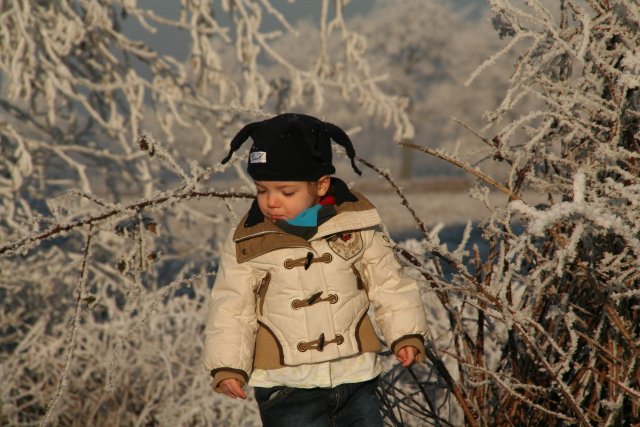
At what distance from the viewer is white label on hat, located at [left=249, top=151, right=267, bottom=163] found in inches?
72.7

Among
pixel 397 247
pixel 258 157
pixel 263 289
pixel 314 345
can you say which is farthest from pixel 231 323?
pixel 397 247

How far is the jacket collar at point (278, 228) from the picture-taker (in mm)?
1900

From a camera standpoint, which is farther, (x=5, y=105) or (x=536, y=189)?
(x=5, y=105)

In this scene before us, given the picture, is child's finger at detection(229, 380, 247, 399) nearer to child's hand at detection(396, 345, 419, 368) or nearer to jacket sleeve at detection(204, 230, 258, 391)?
jacket sleeve at detection(204, 230, 258, 391)

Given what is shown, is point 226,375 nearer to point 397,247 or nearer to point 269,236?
point 269,236

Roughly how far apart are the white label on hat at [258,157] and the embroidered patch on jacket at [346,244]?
348 mm

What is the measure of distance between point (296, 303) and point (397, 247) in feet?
1.57

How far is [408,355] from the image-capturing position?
6.32 ft

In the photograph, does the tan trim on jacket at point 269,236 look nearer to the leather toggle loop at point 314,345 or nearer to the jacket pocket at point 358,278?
the jacket pocket at point 358,278

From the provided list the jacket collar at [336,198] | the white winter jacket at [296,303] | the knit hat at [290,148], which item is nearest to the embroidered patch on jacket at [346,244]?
the white winter jacket at [296,303]

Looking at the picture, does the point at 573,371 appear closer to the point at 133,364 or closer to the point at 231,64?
the point at 133,364

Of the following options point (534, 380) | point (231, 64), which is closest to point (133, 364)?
point (534, 380)

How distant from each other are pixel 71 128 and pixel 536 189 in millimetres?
4405

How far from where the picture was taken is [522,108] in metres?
31.4
